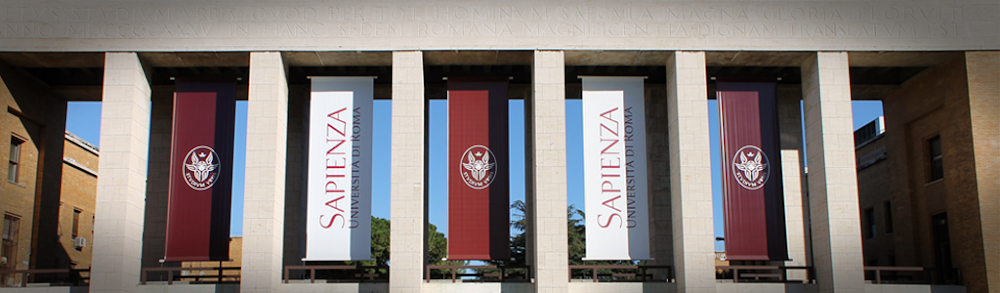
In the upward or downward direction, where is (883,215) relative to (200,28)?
downward

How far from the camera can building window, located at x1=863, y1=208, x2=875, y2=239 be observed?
3975cm

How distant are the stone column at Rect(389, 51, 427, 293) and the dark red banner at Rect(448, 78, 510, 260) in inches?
56.0

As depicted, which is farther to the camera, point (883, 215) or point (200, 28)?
point (883, 215)

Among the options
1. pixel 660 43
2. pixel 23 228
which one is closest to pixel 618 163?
pixel 660 43

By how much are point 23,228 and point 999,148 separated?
109ft

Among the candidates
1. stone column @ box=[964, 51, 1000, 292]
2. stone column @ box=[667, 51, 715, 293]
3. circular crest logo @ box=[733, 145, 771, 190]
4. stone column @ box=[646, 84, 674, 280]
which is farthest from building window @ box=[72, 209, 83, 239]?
stone column @ box=[964, 51, 1000, 292]

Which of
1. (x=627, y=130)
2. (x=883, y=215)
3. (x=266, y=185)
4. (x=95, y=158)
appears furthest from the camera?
(x=95, y=158)

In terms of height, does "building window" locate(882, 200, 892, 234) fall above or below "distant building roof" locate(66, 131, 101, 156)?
below

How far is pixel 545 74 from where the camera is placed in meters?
28.7

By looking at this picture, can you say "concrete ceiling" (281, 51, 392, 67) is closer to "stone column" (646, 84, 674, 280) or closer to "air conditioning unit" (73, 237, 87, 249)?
"stone column" (646, 84, 674, 280)

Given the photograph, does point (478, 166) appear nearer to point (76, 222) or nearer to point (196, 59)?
point (196, 59)

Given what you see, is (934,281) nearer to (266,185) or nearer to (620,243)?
(620,243)

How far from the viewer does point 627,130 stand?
2980 cm

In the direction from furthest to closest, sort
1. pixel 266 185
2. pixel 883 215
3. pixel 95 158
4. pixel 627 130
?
pixel 95 158
pixel 883 215
pixel 627 130
pixel 266 185
